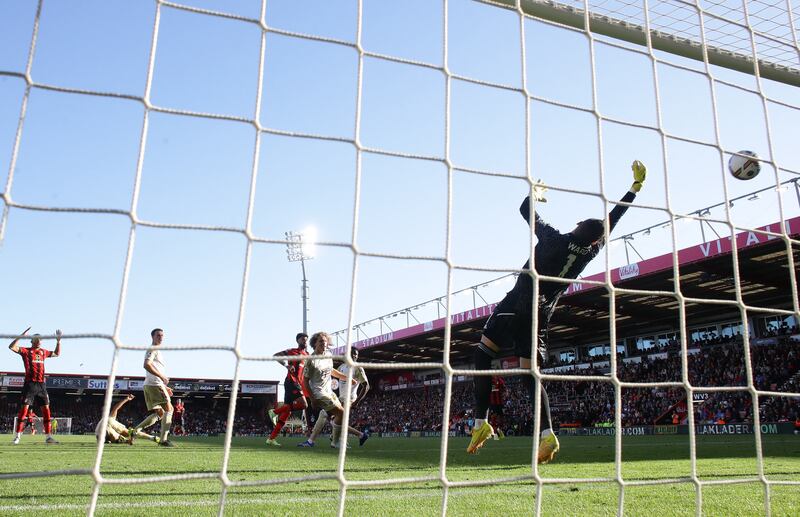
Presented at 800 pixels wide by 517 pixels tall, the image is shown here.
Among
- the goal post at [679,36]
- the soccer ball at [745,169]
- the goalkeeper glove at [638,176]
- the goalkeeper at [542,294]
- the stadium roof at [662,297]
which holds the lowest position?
the goalkeeper at [542,294]

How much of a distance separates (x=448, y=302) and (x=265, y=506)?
1.22 m

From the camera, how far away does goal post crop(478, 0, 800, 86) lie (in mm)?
3945

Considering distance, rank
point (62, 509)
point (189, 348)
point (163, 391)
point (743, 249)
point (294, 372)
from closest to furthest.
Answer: point (189, 348), point (62, 509), point (163, 391), point (294, 372), point (743, 249)

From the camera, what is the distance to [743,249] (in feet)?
50.3

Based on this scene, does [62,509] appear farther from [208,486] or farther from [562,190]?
[562,190]

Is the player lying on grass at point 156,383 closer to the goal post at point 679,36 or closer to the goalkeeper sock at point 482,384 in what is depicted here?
the goalkeeper sock at point 482,384

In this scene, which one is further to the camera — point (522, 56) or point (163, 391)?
point (163, 391)

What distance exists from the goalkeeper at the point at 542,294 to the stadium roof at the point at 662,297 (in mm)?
7814

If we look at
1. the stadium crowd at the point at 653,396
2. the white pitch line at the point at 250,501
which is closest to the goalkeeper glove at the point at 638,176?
the white pitch line at the point at 250,501

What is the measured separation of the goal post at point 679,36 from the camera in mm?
3945

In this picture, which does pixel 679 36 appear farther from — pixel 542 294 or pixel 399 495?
pixel 399 495

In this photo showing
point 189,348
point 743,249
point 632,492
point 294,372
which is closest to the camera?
point 189,348

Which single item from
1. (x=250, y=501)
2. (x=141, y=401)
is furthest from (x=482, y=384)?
(x=141, y=401)

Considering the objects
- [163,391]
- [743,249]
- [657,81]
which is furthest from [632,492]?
[743,249]
